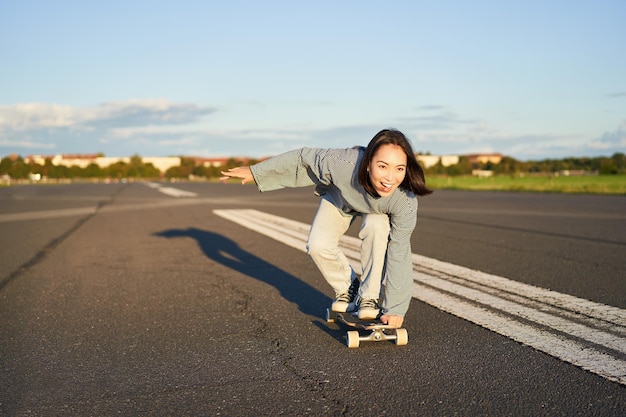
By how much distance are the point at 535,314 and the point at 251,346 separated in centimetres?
219

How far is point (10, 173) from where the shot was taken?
454 feet

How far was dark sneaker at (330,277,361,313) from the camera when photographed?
14.6ft

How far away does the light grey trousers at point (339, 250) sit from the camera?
425cm

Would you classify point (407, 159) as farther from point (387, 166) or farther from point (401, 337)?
point (401, 337)

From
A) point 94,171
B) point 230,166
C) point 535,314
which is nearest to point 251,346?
point 535,314

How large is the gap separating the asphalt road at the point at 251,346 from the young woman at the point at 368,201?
14.3 inches

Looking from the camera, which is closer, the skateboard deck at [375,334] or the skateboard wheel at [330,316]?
the skateboard deck at [375,334]

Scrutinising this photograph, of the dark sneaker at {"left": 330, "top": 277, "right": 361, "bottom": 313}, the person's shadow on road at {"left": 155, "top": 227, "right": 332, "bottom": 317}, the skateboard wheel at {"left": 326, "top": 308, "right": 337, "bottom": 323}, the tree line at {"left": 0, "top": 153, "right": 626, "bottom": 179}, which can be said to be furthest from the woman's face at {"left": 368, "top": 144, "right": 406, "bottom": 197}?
the tree line at {"left": 0, "top": 153, "right": 626, "bottom": 179}

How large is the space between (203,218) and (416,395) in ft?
41.1

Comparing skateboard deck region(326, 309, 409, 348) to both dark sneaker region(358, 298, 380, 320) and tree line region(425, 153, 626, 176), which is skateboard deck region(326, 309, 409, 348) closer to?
dark sneaker region(358, 298, 380, 320)

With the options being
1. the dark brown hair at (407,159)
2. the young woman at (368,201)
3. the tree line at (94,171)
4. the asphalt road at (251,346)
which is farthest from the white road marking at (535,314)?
the tree line at (94,171)

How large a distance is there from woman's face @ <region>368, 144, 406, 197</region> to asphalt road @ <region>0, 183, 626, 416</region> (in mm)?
1048

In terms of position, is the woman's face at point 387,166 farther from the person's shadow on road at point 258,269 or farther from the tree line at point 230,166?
the tree line at point 230,166

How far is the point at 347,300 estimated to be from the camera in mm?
4531
